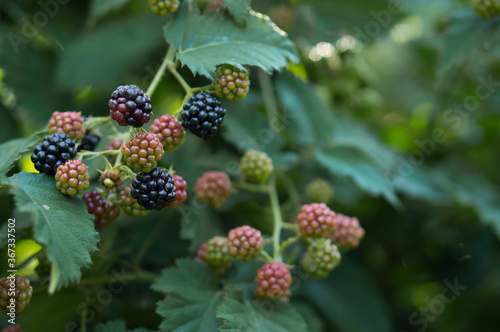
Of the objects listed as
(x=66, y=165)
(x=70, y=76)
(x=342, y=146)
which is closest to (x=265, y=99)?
(x=342, y=146)

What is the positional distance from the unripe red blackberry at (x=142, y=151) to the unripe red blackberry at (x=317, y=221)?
0.42m

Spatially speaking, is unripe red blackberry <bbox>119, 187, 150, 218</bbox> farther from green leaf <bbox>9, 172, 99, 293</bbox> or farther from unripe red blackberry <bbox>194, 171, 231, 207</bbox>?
unripe red blackberry <bbox>194, 171, 231, 207</bbox>

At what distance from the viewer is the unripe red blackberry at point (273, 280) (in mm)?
1062

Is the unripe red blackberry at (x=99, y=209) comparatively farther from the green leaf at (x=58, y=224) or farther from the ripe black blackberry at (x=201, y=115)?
the ripe black blackberry at (x=201, y=115)

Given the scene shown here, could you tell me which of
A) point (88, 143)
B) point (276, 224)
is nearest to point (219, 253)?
point (276, 224)

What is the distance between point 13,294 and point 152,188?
1.15 ft

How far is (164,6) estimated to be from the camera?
1.14 metres

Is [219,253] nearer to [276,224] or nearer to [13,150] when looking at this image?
[276,224]

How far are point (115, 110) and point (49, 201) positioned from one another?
0.23 m

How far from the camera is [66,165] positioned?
924mm

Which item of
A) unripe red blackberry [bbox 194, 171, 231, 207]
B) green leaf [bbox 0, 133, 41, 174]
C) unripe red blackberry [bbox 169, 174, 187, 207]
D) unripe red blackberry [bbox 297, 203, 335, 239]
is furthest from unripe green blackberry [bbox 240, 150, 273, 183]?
green leaf [bbox 0, 133, 41, 174]

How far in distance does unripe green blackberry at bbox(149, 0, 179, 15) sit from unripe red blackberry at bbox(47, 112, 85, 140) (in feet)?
1.10

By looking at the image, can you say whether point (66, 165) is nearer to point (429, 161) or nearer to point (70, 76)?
point (70, 76)

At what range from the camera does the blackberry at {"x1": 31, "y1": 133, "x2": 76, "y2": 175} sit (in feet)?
3.16
